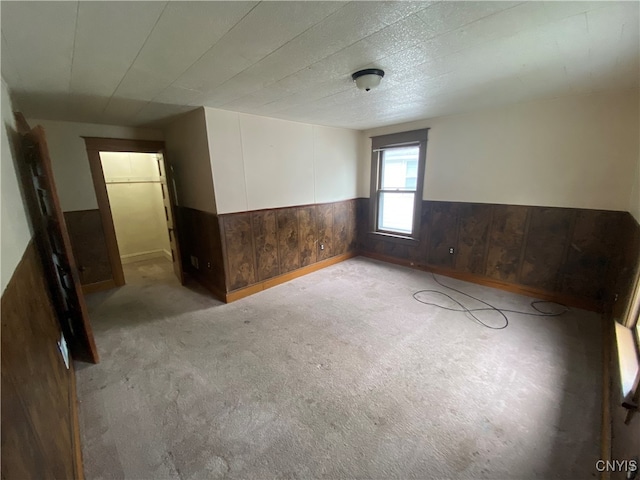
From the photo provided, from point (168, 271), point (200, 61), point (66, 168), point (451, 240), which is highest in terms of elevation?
point (200, 61)

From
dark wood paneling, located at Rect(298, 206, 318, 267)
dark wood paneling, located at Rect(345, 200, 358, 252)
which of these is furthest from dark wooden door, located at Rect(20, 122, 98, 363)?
dark wood paneling, located at Rect(345, 200, 358, 252)

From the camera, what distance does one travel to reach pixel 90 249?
369 cm

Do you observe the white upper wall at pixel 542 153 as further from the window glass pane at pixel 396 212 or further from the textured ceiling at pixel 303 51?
the window glass pane at pixel 396 212

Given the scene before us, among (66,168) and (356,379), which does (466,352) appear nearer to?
(356,379)

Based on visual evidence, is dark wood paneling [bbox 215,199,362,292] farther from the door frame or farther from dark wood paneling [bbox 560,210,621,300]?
dark wood paneling [bbox 560,210,621,300]

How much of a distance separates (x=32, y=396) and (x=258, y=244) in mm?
2608

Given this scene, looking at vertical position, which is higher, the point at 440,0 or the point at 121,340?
the point at 440,0

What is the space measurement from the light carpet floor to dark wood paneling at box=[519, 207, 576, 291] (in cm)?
40

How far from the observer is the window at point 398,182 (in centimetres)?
401

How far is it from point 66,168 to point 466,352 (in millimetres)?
5033

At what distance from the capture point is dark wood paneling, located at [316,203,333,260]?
4293mm

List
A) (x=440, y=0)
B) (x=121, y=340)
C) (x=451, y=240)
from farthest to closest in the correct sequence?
1. (x=451, y=240)
2. (x=121, y=340)
3. (x=440, y=0)

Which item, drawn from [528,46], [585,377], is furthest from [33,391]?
[585,377]

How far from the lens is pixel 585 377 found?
6.33 ft
